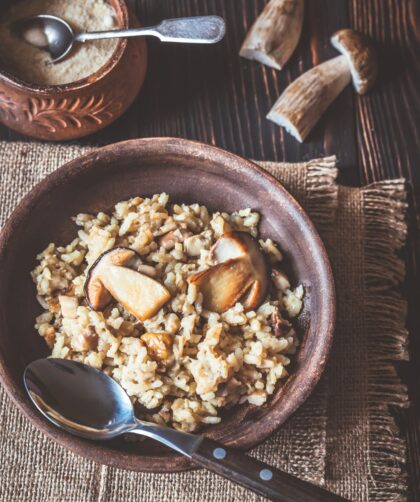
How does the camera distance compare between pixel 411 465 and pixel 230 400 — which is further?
pixel 411 465

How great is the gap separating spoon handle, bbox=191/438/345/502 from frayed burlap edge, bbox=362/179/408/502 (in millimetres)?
524

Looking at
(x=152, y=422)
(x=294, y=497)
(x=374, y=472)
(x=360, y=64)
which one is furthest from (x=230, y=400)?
(x=360, y=64)

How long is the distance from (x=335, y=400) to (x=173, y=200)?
2.19ft

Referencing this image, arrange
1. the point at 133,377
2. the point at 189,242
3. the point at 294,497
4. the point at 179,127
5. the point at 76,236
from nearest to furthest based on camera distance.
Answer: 1. the point at 294,497
2. the point at 133,377
3. the point at 189,242
4. the point at 76,236
5. the point at 179,127

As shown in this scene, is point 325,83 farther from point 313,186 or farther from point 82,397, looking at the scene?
point 82,397

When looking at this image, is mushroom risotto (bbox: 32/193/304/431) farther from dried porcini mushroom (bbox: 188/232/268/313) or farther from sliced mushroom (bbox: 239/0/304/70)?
sliced mushroom (bbox: 239/0/304/70)

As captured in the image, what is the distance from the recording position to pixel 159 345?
1.66 metres

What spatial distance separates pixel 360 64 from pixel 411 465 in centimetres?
112

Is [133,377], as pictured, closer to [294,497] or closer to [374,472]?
[294,497]

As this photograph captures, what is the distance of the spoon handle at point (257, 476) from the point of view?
4.82 ft

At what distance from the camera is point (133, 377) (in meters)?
1.65

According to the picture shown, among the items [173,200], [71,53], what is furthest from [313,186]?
[71,53]

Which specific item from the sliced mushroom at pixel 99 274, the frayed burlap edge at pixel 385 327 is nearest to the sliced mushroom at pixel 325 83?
the frayed burlap edge at pixel 385 327

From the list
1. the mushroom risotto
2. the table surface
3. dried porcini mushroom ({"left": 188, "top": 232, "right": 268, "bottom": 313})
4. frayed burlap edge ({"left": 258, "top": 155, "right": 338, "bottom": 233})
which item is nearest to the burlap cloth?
frayed burlap edge ({"left": 258, "top": 155, "right": 338, "bottom": 233})
